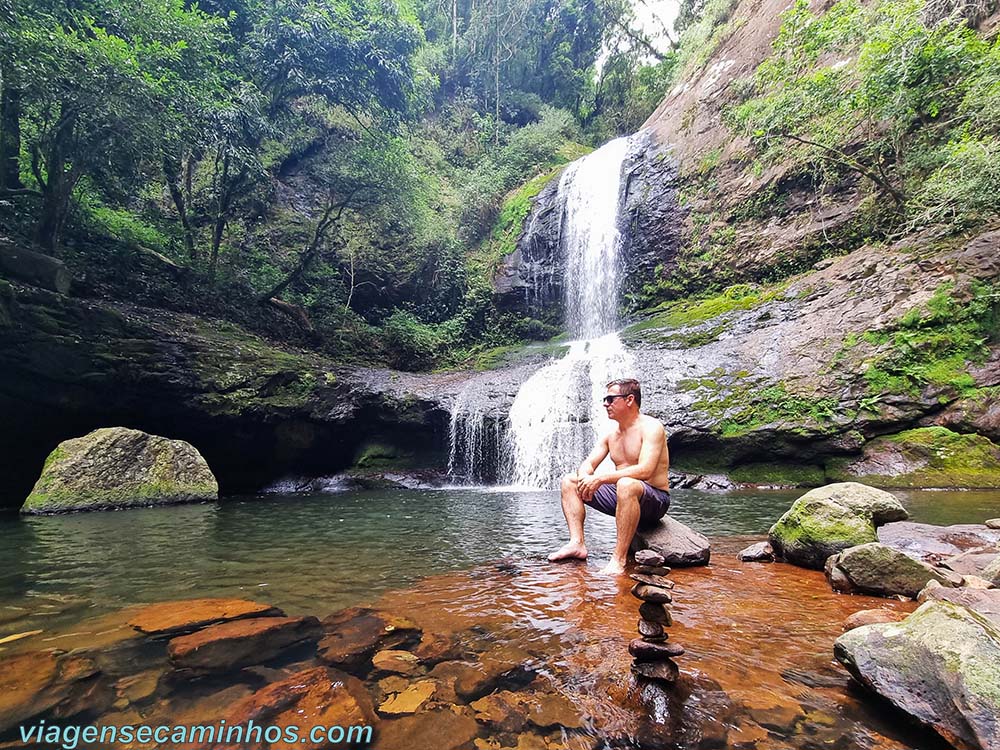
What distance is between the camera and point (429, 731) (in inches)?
56.3

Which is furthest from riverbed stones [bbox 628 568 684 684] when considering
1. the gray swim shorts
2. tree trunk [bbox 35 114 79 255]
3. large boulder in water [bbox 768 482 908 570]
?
tree trunk [bbox 35 114 79 255]

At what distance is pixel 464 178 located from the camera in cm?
2359

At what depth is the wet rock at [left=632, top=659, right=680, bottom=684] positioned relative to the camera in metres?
1.56

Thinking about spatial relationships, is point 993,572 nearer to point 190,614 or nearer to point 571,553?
point 571,553

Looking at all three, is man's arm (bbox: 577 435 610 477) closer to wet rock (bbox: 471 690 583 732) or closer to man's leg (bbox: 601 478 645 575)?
man's leg (bbox: 601 478 645 575)

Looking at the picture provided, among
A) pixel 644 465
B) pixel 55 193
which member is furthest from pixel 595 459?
pixel 55 193

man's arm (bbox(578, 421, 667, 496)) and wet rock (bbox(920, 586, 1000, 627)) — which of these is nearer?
Result: wet rock (bbox(920, 586, 1000, 627))

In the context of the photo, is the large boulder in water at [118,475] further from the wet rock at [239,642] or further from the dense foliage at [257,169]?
the wet rock at [239,642]

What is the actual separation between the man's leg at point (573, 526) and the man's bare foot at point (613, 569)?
0.34m

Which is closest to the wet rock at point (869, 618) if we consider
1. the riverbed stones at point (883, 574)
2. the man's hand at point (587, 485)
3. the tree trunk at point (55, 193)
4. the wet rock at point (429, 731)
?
the riverbed stones at point (883, 574)

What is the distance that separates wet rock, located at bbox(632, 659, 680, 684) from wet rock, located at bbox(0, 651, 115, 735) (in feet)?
5.82

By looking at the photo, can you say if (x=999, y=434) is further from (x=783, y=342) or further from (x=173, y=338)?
(x=173, y=338)

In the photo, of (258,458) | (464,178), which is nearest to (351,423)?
(258,458)

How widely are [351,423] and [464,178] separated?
16.1m
